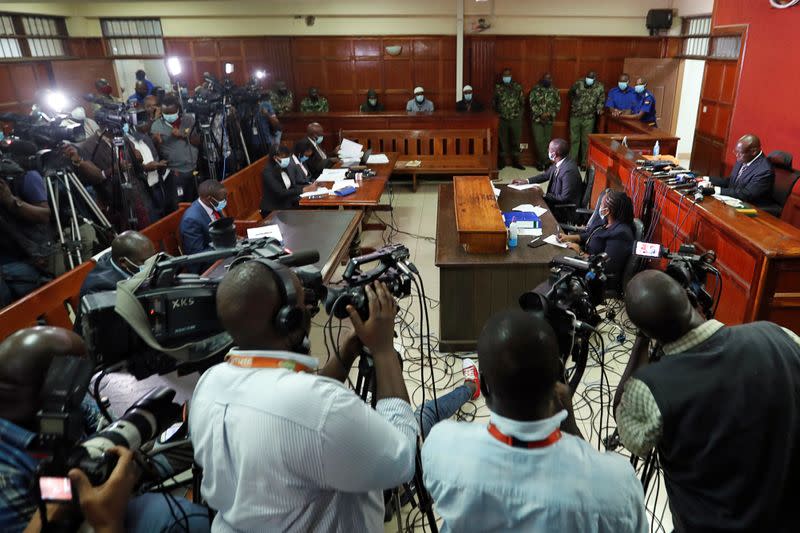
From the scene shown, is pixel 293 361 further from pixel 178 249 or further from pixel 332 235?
pixel 178 249

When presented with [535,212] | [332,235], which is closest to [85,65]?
[332,235]

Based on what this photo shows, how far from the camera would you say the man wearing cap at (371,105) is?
8852 millimetres

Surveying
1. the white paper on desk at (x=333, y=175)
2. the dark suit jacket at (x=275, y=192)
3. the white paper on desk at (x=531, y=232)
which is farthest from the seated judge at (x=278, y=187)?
the white paper on desk at (x=531, y=232)

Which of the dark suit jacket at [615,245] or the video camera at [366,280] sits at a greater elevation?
the video camera at [366,280]

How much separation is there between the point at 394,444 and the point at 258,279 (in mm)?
479

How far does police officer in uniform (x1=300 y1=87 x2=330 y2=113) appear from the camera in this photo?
29.6 feet

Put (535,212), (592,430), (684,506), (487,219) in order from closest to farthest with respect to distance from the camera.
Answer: (684,506)
(592,430)
(487,219)
(535,212)

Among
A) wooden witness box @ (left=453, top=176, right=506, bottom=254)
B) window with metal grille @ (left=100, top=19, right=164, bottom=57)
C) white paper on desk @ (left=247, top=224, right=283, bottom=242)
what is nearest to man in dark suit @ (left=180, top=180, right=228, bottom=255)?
white paper on desk @ (left=247, top=224, right=283, bottom=242)

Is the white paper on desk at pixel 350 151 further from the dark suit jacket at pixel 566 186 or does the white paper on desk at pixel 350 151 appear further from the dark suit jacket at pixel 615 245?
the dark suit jacket at pixel 615 245

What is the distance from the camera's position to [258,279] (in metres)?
1.17

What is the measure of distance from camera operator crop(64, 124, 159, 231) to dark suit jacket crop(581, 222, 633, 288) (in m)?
3.57

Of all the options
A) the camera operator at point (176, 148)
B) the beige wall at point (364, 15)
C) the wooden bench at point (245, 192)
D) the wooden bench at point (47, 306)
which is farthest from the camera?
the beige wall at point (364, 15)

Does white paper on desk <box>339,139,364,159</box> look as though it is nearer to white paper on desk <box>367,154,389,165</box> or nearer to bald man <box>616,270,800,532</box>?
white paper on desk <box>367,154,389,165</box>

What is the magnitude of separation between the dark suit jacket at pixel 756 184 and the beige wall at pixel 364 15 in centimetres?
532
